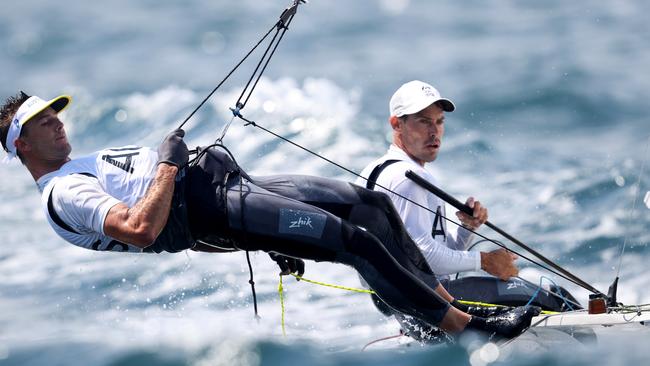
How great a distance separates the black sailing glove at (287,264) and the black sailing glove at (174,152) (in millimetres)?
610

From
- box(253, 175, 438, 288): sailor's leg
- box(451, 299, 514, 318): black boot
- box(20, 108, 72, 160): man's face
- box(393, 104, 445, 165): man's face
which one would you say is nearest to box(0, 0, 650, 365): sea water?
box(451, 299, 514, 318): black boot

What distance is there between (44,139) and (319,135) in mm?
5079

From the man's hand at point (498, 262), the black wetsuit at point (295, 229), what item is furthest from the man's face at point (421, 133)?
the black wetsuit at point (295, 229)

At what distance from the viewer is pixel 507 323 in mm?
4488

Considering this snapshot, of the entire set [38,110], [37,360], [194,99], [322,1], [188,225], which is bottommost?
[37,360]

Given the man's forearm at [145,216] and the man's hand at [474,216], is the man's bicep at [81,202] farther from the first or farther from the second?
the man's hand at [474,216]

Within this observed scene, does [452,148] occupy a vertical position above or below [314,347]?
above

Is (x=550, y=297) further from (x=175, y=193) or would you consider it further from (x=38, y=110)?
(x=38, y=110)

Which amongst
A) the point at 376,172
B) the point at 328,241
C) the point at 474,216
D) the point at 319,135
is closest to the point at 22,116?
the point at 328,241

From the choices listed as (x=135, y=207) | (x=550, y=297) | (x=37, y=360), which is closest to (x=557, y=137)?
(x=550, y=297)

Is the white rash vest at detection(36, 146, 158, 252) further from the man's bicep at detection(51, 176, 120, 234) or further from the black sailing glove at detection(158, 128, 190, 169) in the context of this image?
the black sailing glove at detection(158, 128, 190, 169)

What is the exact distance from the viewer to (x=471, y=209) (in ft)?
16.3

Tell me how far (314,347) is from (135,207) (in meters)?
1.28

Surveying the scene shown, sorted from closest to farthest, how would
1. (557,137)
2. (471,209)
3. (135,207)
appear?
(135,207), (471,209), (557,137)
